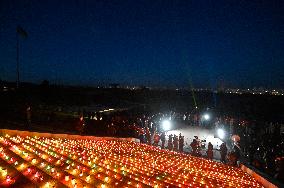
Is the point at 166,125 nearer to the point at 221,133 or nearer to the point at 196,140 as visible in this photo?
the point at 221,133

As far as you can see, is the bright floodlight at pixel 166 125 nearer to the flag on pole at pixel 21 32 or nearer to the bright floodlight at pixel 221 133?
the bright floodlight at pixel 221 133

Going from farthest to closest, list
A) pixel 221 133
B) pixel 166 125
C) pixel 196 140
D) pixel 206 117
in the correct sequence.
A: pixel 206 117 < pixel 166 125 < pixel 221 133 < pixel 196 140

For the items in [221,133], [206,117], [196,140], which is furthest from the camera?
[206,117]

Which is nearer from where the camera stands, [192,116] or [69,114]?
[69,114]

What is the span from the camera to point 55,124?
20375 mm

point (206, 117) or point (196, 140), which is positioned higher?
point (206, 117)

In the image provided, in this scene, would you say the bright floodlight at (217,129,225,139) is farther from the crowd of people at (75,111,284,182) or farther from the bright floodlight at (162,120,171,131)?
the bright floodlight at (162,120,171,131)

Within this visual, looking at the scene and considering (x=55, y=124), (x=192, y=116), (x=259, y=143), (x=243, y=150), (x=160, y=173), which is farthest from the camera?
(x=192, y=116)

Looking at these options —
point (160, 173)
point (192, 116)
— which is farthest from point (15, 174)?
point (192, 116)

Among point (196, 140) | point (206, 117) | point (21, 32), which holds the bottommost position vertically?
point (196, 140)

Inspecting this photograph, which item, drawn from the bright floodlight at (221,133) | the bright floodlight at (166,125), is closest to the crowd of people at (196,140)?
the bright floodlight at (166,125)

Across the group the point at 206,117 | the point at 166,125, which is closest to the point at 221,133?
the point at 206,117

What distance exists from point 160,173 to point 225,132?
48.8 feet

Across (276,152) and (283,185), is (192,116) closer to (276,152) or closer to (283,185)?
(276,152)
